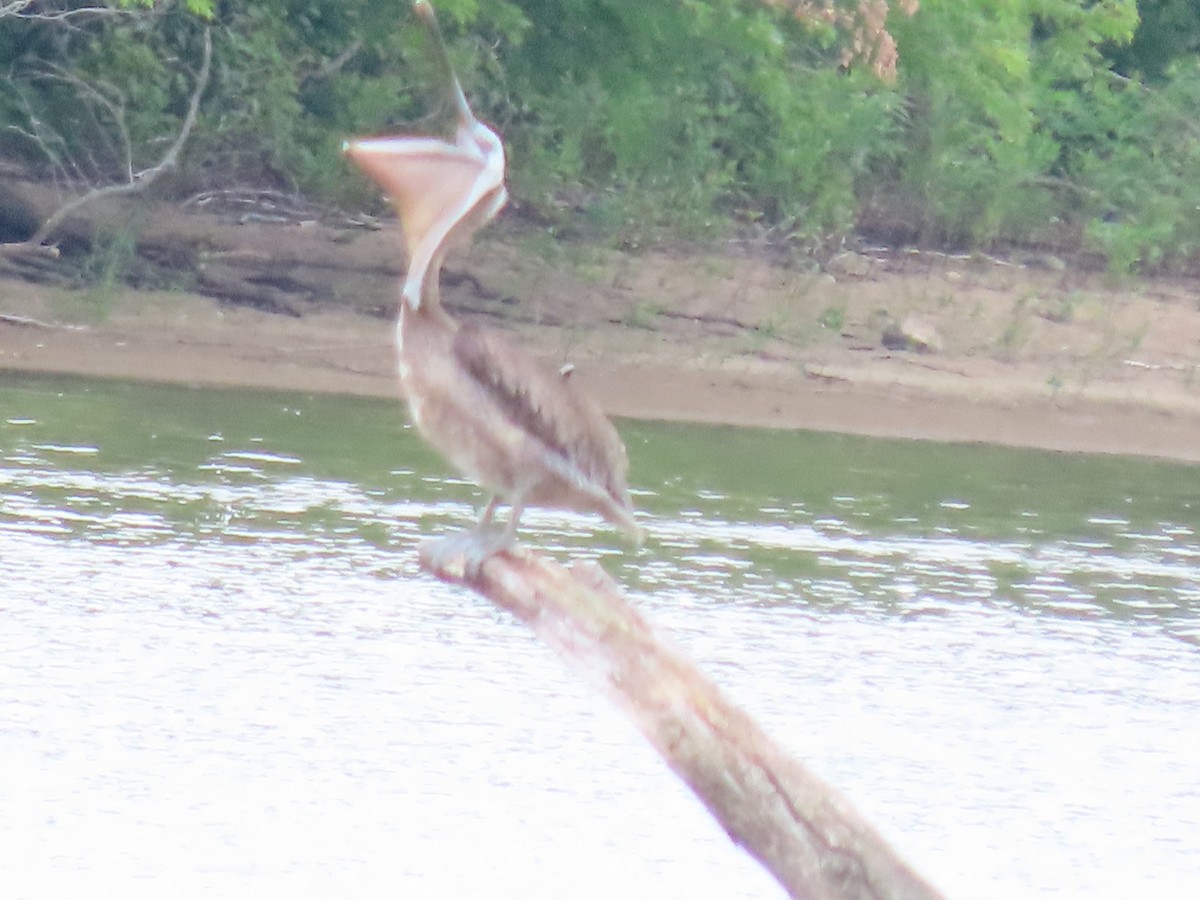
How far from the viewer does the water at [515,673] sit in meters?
6.34

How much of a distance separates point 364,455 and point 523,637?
11.5 ft

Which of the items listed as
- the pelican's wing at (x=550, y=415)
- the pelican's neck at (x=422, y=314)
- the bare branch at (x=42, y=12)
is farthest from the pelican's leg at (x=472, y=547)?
the bare branch at (x=42, y=12)

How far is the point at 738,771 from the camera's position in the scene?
349cm

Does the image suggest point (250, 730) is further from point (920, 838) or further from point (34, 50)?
point (34, 50)

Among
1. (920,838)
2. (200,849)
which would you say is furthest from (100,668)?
(920,838)

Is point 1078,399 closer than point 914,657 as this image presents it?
No

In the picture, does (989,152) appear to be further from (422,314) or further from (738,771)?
(738,771)

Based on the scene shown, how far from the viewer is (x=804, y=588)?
9.53 meters

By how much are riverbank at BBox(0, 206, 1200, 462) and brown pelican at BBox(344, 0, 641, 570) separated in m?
9.40

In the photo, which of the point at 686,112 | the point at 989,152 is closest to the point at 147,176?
the point at 686,112

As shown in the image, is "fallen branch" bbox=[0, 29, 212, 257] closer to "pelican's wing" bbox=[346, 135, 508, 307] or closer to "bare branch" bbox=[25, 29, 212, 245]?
"bare branch" bbox=[25, 29, 212, 245]

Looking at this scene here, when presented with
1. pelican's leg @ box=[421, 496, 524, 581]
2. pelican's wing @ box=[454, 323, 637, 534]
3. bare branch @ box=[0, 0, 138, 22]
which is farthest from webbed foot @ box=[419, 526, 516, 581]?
bare branch @ box=[0, 0, 138, 22]

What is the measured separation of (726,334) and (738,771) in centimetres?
1158

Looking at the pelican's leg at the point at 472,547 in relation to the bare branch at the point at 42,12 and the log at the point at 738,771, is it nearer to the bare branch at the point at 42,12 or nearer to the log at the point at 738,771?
the log at the point at 738,771
